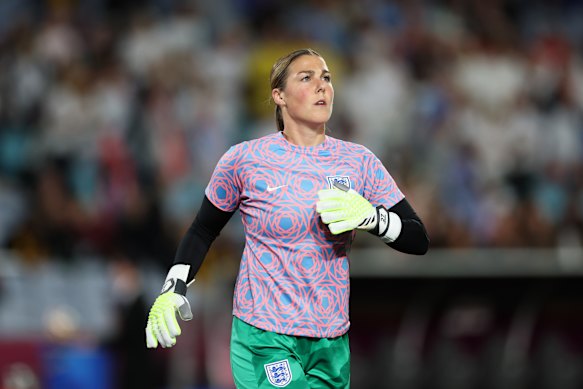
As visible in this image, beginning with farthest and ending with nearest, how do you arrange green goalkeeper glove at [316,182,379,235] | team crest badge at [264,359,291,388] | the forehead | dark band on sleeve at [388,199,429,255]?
the forehead < dark band on sleeve at [388,199,429,255] < team crest badge at [264,359,291,388] < green goalkeeper glove at [316,182,379,235]

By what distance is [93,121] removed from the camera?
11.4 metres

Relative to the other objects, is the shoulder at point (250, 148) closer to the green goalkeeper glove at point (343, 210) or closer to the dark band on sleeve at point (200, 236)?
the dark band on sleeve at point (200, 236)

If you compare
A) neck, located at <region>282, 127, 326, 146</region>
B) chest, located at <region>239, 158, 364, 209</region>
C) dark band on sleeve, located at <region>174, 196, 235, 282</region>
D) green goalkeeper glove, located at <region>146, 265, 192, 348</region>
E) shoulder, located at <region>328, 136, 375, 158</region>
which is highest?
neck, located at <region>282, 127, 326, 146</region>

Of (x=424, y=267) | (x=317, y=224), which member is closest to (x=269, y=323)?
(x=317, y=224)

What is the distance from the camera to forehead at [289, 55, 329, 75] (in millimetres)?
4605

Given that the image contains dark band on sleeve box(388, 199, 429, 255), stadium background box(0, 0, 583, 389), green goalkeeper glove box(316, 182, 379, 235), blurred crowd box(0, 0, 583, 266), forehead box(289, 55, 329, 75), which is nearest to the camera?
green goalkeeper glove box(316, 182, 379, 235)

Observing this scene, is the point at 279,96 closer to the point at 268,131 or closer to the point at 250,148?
the point at 250,148

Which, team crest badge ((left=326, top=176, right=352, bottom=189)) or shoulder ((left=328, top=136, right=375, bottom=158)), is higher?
shoulder ((left=328, top=136, right=375, bottom=158))

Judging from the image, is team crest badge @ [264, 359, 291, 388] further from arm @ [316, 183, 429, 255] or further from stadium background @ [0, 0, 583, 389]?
stadium background @ [0, 0, 583, 389]

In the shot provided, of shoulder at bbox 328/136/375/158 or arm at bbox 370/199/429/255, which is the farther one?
A: shoulder at bbox 328/136/375/158

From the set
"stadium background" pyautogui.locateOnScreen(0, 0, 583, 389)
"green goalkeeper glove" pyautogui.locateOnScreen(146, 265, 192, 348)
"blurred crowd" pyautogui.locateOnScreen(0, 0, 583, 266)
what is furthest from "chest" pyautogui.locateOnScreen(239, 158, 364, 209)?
"blurred crowd" pyautogui.locateOnScreen(0, 0, 583, 266)

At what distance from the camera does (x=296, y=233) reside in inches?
174

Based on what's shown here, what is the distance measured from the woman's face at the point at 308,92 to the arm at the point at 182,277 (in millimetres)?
511

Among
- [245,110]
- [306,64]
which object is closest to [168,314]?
[306,64]
